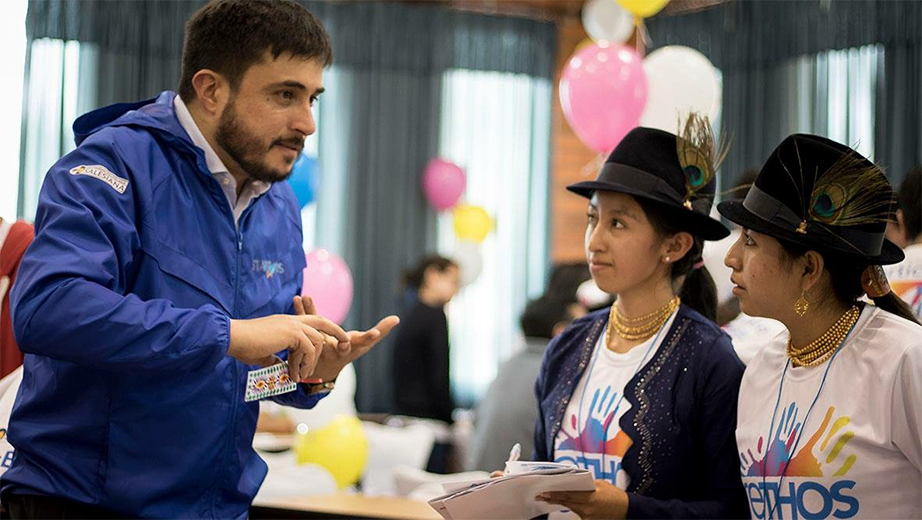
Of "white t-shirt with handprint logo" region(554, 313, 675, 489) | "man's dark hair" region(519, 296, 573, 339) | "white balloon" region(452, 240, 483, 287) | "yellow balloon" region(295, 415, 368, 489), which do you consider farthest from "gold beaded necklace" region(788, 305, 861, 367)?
"white balloon" region(452, 240, 483, 287)

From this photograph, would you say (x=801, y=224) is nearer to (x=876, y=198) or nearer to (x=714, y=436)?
(x=876, y=198)

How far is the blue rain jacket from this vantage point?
1.59 metres

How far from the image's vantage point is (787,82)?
766 centimetres

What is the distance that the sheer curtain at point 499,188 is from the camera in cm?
843

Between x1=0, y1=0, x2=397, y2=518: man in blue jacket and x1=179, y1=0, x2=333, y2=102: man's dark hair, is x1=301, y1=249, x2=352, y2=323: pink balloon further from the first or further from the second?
x1=179, y1=0, x2=333, y2=102: man's dark hair

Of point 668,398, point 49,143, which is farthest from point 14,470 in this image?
point 49,143

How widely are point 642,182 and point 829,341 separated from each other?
0.52m

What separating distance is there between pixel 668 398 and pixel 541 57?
22.5 ft

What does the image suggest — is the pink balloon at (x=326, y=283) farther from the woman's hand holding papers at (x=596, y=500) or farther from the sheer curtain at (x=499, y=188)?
the woman's hand holding papers at (x=596, y=500)

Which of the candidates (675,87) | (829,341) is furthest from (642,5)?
(829,341)

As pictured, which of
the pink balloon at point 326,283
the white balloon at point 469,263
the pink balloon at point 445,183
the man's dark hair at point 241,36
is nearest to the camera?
the man's dark hair at point 241,36


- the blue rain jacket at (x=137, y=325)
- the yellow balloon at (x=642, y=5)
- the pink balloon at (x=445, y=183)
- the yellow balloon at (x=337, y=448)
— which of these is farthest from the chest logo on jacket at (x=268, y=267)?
the pink balloon at (x=445, y=183)

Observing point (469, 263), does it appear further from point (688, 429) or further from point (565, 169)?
point (688, 429)

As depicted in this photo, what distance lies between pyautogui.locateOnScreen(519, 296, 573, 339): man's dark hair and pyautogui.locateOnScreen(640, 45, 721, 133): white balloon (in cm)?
132
